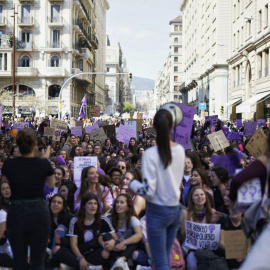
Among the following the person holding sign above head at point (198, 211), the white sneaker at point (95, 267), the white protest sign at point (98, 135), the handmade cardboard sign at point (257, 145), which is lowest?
the white sneaker at point (95, 267)

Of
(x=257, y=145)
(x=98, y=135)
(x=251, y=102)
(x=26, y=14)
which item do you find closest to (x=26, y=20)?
(x=26, y=14)

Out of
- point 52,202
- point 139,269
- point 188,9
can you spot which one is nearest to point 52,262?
point 52,202

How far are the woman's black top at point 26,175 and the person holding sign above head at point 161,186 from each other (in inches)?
35.1

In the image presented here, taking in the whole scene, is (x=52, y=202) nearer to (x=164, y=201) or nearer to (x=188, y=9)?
(x=164, y=201)

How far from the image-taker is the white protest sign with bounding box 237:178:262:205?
3.51 meters

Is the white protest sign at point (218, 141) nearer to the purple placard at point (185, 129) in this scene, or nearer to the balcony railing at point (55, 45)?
the purple placard at point (185, 129)

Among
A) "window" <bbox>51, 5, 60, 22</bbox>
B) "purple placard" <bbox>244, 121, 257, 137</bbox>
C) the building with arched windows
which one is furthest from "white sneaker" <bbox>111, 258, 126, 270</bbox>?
"window" <bbox>51, 5, 60, 22</bbox>

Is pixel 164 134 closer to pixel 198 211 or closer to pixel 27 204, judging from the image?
pixel 27 204

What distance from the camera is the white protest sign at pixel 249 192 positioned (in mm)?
3508

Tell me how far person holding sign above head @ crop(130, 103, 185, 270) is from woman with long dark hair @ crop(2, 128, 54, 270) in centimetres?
92

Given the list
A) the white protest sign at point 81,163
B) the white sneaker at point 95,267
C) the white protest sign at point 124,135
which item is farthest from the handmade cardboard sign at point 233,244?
the white protest sign at point 124,135

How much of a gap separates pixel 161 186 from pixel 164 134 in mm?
467

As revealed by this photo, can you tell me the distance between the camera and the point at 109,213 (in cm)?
670

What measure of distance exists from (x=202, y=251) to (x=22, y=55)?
159 feet
